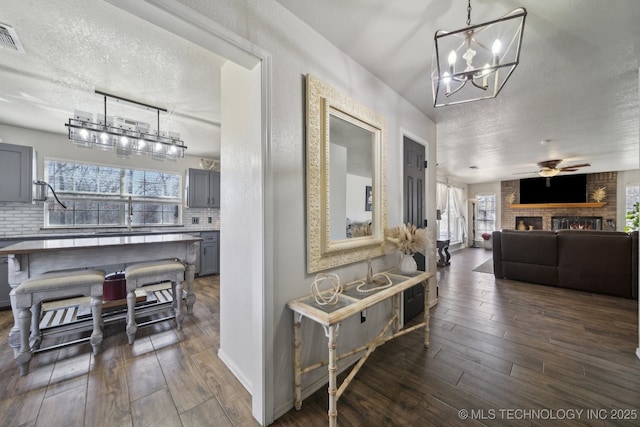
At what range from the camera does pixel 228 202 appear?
1.99 m

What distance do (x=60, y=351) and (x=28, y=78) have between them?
8.46 feet

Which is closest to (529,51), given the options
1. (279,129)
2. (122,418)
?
(279,129)

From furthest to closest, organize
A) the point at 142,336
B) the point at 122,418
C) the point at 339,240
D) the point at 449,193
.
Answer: the point at 449,193
the point at 142,336
the point at 339,240
the point at 122,418

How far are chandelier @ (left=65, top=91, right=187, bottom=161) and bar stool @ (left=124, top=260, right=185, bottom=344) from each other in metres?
1.49

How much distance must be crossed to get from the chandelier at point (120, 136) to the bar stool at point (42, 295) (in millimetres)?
1533

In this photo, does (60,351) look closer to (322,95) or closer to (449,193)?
(322,95)

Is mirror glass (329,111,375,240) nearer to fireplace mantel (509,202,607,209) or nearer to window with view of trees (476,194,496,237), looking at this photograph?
fireplace mantel (509,202,607,209)

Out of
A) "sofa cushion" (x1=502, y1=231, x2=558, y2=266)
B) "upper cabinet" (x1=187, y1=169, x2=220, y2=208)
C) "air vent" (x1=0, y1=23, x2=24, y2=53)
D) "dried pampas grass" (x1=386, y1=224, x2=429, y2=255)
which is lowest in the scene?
"sofa cushion" (x1=502, y1=231, x2=558, y2=266)

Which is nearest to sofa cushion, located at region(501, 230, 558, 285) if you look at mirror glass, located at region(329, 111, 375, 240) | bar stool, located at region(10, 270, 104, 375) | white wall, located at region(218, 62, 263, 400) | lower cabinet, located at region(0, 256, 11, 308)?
mirror glass, located at region(329, 111, 375, 240)

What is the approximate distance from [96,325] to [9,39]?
7.58ft

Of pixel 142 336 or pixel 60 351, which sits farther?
pixel 142 336

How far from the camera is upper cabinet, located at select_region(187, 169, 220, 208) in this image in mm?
4867

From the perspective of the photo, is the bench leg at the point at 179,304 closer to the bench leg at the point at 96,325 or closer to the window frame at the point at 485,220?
the bench leg at the point at 96,325

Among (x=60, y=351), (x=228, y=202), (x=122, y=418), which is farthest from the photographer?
(x=60, y=351)
